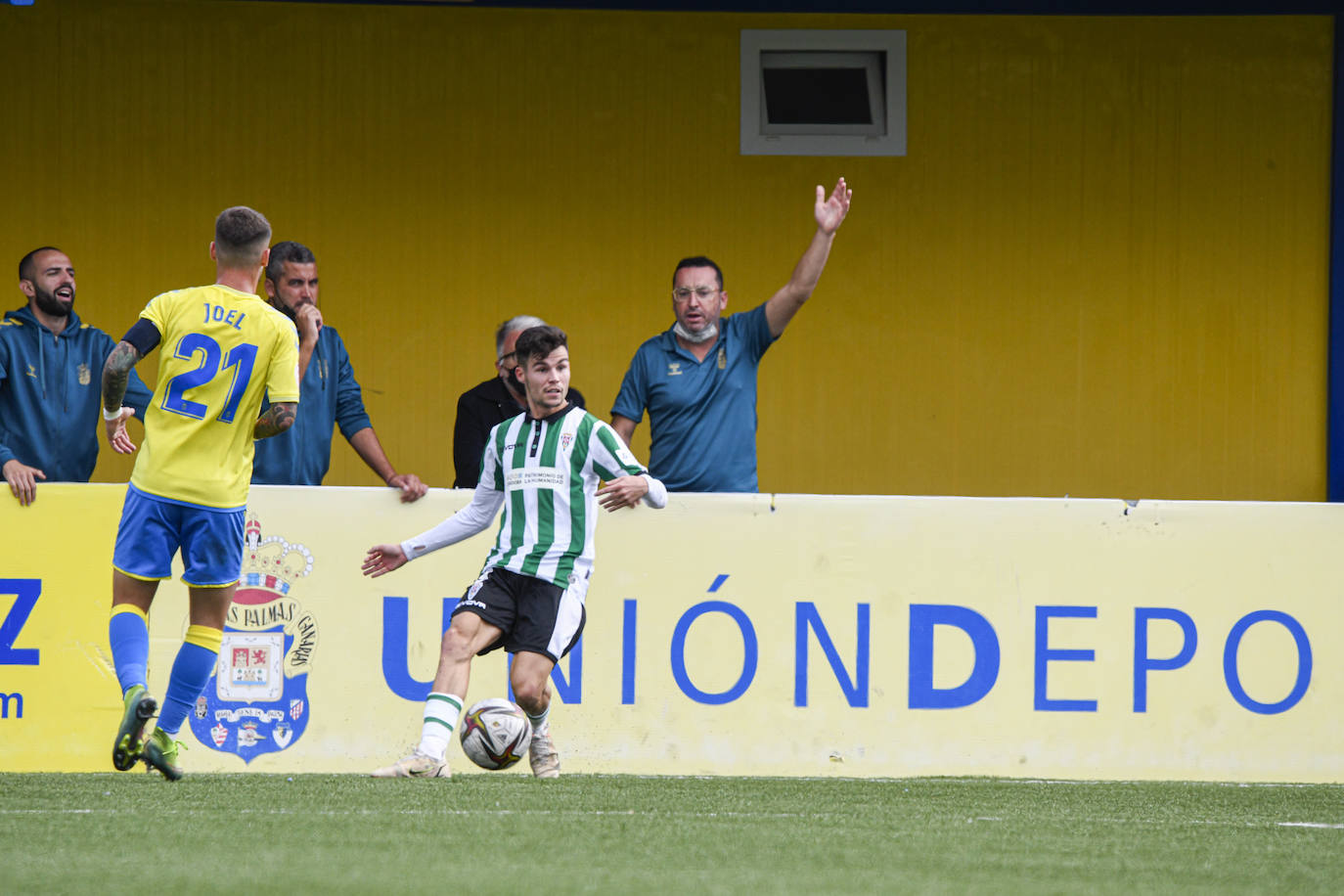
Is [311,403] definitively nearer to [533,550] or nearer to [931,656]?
[533,550]

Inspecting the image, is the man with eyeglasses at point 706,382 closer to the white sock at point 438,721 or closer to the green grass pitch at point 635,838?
the green grass pitch at point 635,838

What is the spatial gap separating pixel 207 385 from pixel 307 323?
1500 mm

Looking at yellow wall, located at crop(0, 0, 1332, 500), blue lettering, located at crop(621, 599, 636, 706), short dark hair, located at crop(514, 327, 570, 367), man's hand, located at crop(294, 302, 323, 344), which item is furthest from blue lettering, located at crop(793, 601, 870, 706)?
yellow wall, located at crop(0, 0, 1332, 500)

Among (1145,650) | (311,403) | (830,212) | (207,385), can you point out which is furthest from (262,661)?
(1145,650)

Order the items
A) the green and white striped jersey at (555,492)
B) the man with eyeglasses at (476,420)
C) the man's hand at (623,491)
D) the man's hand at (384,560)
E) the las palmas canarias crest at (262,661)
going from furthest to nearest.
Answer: the man with eyeglasses at (476,420), the las palmas canarias crest at (262,661), the man's hand at (384,560), the green and white striped jersey at (555,492), the man's hand at (623,491)

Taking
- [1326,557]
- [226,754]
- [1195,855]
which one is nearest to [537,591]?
[226,754]

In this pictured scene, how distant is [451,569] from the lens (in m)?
7.11

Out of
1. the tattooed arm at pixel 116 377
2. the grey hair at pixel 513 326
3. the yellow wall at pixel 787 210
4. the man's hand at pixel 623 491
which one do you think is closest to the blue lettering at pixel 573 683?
the grey hair at pixel 513 326

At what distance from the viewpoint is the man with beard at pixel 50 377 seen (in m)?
7.19

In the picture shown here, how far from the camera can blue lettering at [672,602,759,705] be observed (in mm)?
7074

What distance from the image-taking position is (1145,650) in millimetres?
7090

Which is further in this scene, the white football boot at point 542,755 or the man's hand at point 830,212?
the man's hand at point 830,212

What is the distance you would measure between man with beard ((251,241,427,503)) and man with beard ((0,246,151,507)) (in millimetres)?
627

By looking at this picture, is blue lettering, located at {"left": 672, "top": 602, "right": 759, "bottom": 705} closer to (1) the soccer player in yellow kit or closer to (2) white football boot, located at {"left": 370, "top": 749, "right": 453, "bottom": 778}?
(2) white football boot, located at {"left": 370, "top": 749, "right": 453, "bottom": 778}
